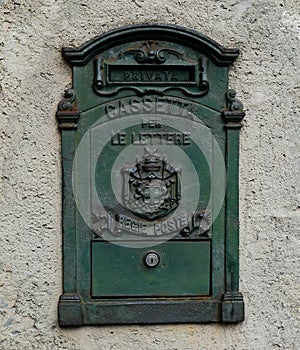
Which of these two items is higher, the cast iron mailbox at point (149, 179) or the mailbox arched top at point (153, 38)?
the mailbox arched top at point (153, 38)

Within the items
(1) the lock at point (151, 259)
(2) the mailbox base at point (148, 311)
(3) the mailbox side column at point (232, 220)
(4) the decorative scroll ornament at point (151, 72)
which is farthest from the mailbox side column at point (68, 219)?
(3) the mailbox side column at point (232, 220)

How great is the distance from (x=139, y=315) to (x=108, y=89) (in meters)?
0.93

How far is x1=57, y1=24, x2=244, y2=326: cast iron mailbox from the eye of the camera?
2363 mm

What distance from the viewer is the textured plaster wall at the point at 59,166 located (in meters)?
2.38

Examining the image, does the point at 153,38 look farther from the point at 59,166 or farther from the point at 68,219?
the point at 68,219

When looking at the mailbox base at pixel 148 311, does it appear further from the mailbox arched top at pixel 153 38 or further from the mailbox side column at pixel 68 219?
the mailbox arched top at pixel 153 38

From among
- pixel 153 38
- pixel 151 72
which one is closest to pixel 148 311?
pixel 151 72

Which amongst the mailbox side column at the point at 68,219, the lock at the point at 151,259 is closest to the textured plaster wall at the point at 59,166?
the mailbox side column at the point at 68,219

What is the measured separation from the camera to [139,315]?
241 cm

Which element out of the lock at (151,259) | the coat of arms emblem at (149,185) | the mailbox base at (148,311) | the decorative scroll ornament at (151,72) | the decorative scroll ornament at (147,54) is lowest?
the mailbox base at (148,311)

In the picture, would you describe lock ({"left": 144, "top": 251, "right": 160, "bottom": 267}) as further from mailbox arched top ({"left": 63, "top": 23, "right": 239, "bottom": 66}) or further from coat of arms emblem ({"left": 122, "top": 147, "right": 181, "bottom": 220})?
mailbox arched top ({"left": 63, "top": 23, "right": 239, "bottom": 66})

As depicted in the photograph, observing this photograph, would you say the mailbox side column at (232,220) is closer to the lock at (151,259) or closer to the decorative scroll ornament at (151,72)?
the decorative scroll ornament at (151,72)

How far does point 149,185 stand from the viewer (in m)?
2.38

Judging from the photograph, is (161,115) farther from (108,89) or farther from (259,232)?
(259,232)
